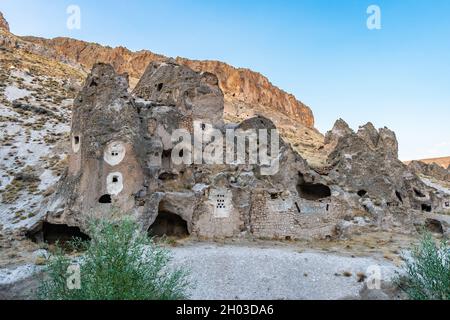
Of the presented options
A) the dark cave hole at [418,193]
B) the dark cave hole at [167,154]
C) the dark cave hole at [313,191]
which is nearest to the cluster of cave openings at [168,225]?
the dark cave hole at [167,154]

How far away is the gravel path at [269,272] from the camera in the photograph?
1240 centimetres

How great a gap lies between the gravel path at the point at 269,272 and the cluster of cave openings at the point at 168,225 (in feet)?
10.8

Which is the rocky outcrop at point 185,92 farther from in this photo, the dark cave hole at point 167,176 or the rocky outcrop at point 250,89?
the rocky outcrop at point 250,89

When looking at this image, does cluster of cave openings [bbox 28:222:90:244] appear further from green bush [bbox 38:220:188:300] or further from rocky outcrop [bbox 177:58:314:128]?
rocky outcrop [bbox 177:58:314:128]

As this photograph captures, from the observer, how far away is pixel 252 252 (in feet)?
51.6

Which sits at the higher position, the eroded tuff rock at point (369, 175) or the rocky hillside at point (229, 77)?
the rocky hillside at point (229, 77)

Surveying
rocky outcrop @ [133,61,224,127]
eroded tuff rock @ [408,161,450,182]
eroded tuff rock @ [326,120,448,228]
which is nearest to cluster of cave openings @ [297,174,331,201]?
eroded tuff rock @ [326,120,448,228]

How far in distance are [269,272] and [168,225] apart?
7.48 metres

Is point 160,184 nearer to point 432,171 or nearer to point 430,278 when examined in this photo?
point 430,278

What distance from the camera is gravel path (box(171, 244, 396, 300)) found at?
40.7 ft

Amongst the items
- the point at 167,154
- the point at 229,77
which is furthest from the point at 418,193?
the point at 229,77

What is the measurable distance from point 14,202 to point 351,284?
1734 centimetres
